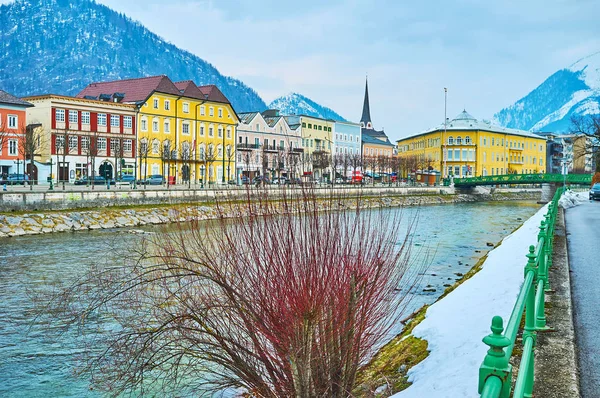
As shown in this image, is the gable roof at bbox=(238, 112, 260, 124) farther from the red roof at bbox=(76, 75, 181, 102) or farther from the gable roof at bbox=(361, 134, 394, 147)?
the gable roof at bbox=(361, 134, 394, 147)

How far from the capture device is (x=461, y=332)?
8.32 m

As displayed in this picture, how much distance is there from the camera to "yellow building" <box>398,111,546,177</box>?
105812mm

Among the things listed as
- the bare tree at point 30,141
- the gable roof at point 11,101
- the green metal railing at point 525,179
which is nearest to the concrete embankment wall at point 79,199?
the bare tree at point 30,141

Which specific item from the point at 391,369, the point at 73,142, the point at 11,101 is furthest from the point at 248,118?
the point at 391,369

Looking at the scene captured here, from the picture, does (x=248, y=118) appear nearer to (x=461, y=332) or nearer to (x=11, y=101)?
(x=11, y=101)

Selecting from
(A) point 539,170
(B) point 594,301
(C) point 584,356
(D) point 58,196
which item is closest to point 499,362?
(C) point 584,356

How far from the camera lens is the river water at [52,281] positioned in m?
9.72

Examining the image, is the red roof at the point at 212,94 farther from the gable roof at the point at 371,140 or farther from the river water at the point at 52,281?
the gable roof at the point at 371,140

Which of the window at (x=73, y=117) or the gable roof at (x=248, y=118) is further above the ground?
the gable roof at (x=248, y=118)

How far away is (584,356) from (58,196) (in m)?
33.9

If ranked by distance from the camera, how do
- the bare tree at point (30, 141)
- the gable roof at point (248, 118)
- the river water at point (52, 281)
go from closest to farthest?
the river water at point (52, 281)
the bare tree at point (30, 141)
the gable roof at point (248, 118)

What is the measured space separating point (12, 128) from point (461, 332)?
184 ft

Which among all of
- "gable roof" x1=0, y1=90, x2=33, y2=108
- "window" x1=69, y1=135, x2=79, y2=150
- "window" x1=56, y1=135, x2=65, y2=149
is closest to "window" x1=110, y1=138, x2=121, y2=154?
"window" x1=69, y1=135, x2=79, y2=150

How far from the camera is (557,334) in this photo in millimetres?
6664
